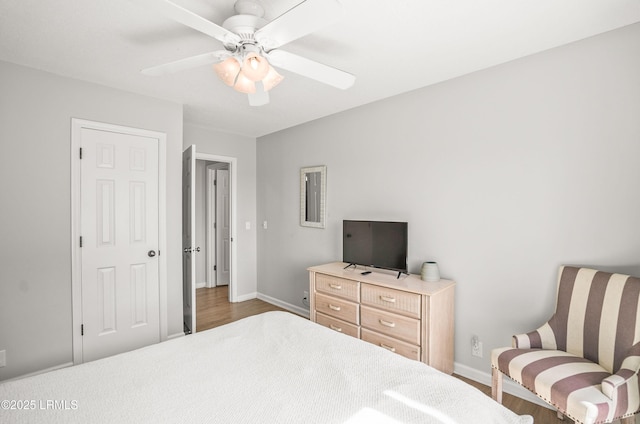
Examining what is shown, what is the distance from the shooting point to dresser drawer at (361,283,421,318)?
8.02 ft

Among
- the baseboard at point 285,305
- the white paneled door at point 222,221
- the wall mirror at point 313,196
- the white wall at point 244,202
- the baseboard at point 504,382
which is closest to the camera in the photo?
the baseboard at point 504,382

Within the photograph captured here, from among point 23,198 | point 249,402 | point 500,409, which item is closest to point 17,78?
point 23,198

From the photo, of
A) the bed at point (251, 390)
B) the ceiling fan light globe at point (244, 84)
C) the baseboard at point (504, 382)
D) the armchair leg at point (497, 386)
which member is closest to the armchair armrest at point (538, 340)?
the armchair leg at point (497, 386)

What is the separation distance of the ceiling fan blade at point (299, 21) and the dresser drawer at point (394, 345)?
7.46 ft

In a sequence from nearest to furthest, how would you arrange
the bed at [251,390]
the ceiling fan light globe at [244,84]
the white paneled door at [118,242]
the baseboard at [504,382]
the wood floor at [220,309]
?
the bed at [251,390]
the ceiling fan light globe at [244,84]
the baseboard at [504,382]
the white paneled door at [118,242]
the wood floor at [220,309]

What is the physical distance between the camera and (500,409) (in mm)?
1208

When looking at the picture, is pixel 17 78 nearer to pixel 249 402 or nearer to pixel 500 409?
pixel 249 402

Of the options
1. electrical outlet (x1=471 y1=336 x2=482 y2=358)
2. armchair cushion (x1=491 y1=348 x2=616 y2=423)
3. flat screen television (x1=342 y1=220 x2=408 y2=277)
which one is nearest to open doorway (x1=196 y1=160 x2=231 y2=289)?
flat screen television (x1=342 y1=220 x2=408 y2=277)

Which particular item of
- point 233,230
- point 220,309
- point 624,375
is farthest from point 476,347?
point 233,230

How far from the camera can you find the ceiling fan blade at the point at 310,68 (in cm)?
171

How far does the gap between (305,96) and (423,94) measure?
3.61ft

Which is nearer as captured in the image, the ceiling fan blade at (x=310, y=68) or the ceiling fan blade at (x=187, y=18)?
the ceiling fan blade at (x=187, y=18)

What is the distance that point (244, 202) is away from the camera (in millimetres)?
4715

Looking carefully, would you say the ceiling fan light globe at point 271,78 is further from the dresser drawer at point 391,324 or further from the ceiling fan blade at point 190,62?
the dresser drawer at point 391,324
